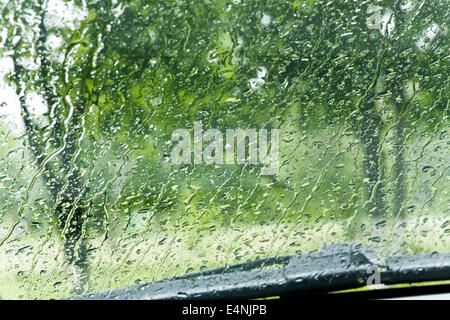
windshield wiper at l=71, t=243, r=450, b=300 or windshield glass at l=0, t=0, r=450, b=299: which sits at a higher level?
windshield glass at l=0, t=0, r=450, b=299

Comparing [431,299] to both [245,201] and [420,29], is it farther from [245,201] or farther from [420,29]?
[420,29]

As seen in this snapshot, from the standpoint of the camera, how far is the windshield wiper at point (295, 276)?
81.9 inches

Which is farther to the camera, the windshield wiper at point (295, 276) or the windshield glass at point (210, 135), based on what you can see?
the windshield wiper at point (295, 276)

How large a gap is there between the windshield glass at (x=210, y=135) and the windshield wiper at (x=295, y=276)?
50 millimetres

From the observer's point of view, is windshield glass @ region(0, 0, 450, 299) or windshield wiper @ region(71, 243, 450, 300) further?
windshield wiper @ region(71, 243, 450, 300)

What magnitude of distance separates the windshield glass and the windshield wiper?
0.16 ft

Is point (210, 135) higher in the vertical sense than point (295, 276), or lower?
higher

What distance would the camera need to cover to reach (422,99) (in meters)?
2.35

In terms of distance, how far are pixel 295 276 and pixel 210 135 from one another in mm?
860

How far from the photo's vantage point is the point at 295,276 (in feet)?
7.06

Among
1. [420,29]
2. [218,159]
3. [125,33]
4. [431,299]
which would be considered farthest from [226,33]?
[431,299]

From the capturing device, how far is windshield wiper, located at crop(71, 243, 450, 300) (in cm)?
208

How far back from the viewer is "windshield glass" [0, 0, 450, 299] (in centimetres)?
194

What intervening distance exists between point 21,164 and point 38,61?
1.58 ft
